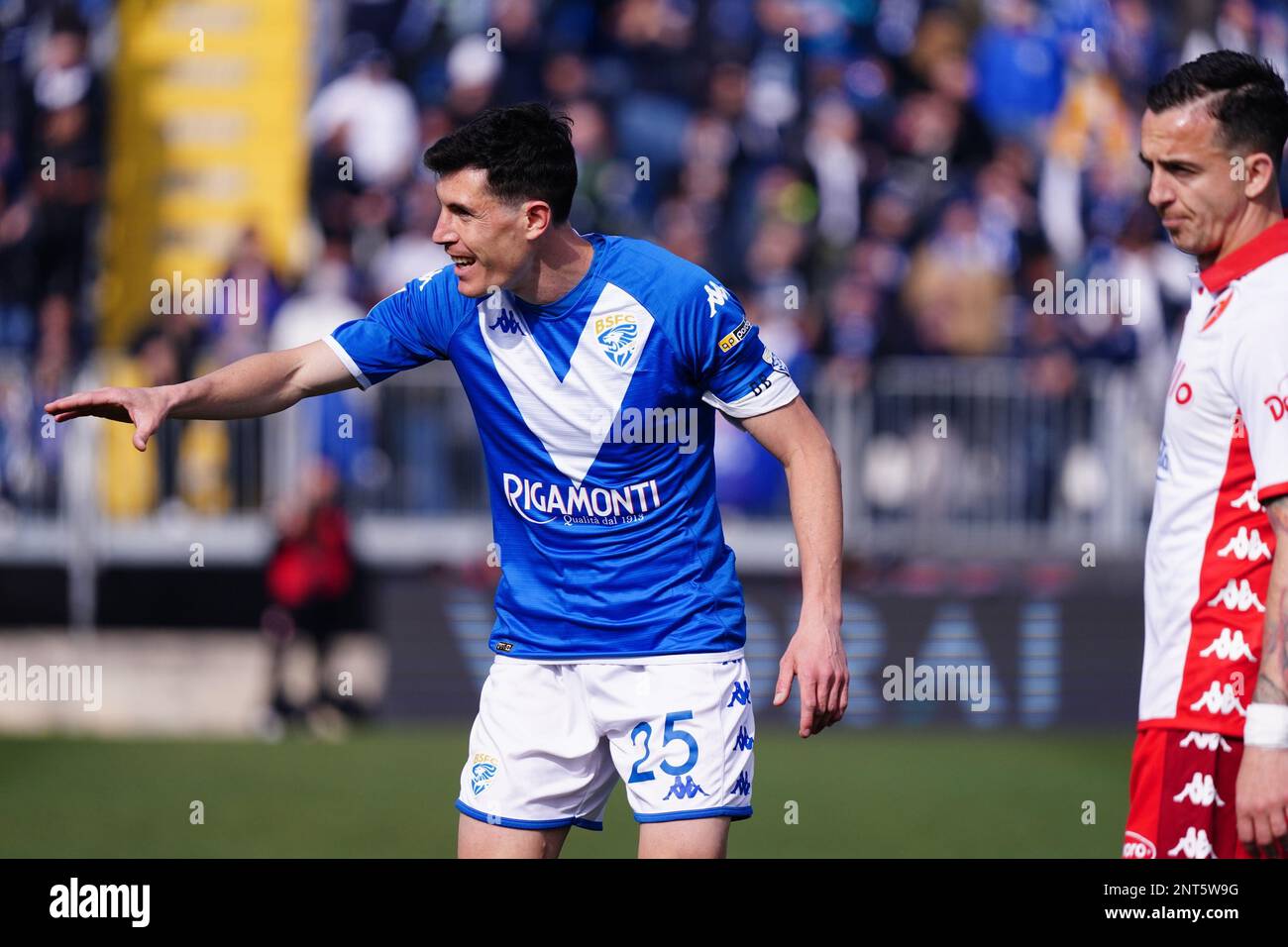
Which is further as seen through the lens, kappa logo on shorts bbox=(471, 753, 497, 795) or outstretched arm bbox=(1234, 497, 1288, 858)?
kappa logo on shorts bbox=(471, 753, 497, 795)

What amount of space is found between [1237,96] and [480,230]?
81.9 inches

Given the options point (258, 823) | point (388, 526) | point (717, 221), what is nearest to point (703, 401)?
point (258, 823)

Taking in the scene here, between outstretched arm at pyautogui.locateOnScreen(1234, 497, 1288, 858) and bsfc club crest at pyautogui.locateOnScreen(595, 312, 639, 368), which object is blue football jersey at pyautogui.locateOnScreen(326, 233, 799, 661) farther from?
outstretched arm at pyautogui.locateOnScreen(1234, 497, 1288, 858)

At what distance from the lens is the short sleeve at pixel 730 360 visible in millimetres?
5379

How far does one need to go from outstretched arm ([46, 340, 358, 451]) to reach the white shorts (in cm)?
104

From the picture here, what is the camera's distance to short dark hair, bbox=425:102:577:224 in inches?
211

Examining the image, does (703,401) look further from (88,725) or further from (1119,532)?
(88,725)

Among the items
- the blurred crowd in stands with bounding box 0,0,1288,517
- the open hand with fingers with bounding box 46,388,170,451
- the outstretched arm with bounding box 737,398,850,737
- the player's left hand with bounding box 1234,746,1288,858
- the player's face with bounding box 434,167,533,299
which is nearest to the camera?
the player's left hand with bounding box 1234,746,1288,858

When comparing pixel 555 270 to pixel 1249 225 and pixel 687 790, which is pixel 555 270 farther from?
pixel 1249 225

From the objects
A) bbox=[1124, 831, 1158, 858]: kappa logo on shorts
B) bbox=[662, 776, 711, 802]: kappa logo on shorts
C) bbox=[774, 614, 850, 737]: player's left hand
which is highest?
bbox=[774, 614, 850, 737]: player's left hand

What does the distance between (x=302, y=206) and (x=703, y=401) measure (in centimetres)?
1217

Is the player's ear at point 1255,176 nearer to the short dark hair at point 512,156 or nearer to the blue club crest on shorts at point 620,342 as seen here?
the blue club crest on shorts at point 620,342

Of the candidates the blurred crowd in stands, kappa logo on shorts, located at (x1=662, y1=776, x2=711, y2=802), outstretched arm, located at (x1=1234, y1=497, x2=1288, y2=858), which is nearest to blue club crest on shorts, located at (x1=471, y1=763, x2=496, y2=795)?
kappa logo on shorts, located at (x1=662, y1=776, x2=711, y2=802)
